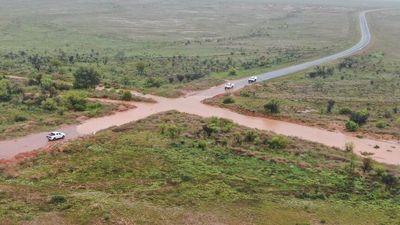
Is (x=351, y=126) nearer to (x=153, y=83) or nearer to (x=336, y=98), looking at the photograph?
(x=336, y=98)

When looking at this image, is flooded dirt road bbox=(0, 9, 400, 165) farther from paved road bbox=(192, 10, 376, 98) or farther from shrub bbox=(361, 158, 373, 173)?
shrub bbox=(361, 158, 373, 173)

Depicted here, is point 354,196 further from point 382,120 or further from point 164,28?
point 164,28

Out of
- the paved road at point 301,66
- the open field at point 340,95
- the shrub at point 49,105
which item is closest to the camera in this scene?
the open field at point 340,95

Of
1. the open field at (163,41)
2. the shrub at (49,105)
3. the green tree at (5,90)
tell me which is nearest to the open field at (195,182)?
the shrub at (49,105)

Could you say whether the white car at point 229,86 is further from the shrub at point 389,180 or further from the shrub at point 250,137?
the shrub at point 389,180

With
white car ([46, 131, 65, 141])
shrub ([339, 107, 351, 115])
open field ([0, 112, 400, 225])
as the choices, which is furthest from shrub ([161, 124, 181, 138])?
shrub ([339, 107, 351, 115])

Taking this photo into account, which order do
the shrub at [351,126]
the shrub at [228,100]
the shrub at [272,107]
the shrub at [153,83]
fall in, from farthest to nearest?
the shrub at [153,83] < the shrub at [228,100] < the shrub at [272,107] < the shrub at [351,126]

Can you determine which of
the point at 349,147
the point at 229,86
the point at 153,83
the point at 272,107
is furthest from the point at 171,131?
the point at 153,83
